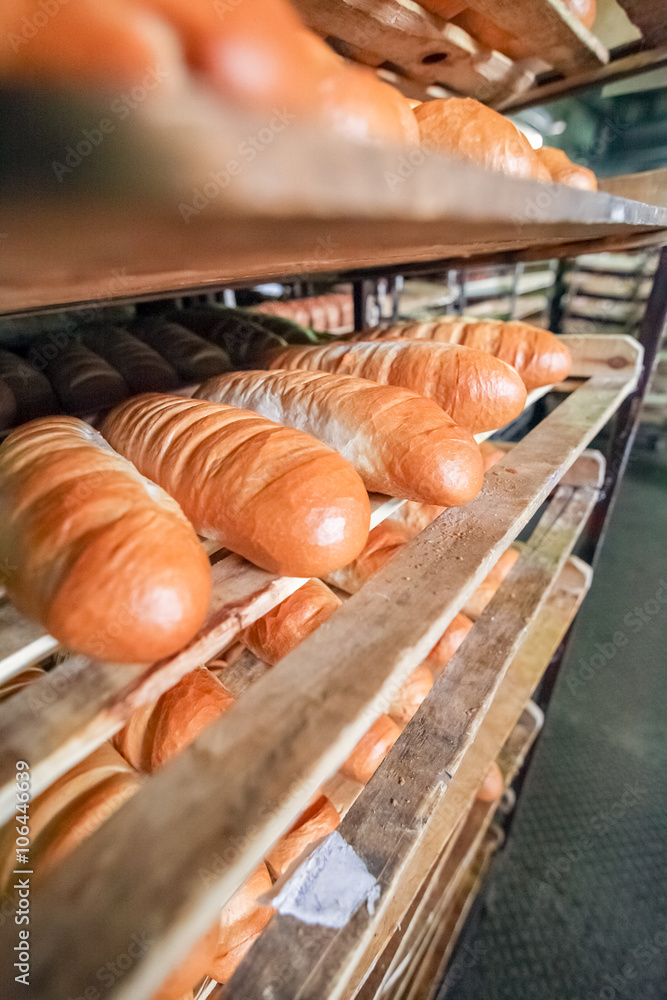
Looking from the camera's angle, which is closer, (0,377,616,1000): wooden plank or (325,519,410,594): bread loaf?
(0,377,616,1000): wooden plank

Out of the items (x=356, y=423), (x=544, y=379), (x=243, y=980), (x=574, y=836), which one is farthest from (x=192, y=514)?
(x=574, y=836)

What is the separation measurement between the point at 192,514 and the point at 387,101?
2.03 feet

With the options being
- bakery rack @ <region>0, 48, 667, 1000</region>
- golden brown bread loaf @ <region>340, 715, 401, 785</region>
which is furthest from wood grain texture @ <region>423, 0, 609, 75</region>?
golden brown bread loaf @ <region>340, 715, 401, 785</region>

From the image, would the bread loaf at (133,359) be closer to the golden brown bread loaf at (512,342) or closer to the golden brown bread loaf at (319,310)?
the golden brown bread loaf at (512,342)

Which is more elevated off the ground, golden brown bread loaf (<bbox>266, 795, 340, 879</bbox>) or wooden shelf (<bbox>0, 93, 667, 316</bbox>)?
wooden shelf (<bbox>0, 93, 667, 316</bbox>)

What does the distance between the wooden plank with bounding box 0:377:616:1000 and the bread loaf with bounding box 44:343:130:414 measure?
1044mm

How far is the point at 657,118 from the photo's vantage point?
15.7 feet

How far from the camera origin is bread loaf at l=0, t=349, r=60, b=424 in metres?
1.34

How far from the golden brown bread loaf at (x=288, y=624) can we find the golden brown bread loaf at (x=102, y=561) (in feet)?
1.33

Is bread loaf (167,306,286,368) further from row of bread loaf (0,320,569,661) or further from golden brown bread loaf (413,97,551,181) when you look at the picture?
golden brown bread loaf (413,97,551,181)

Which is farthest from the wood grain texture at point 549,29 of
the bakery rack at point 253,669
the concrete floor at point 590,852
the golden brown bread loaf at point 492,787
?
the concrete floor at point 590,852

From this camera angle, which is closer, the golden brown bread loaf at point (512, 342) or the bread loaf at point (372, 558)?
the bread loaf at point (372, 558)

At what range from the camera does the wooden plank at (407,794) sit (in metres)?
0.58

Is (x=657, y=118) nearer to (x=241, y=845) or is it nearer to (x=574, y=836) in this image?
(x=574, y=836)
